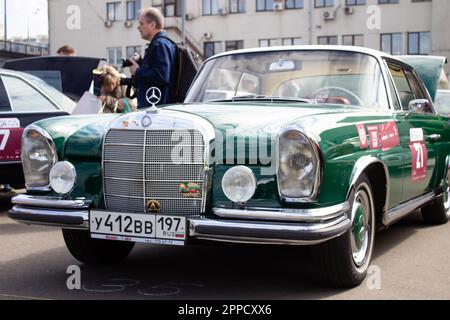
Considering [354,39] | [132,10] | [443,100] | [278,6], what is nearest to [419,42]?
[354,39]

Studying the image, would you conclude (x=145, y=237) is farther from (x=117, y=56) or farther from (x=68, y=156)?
(x=117, y=56)

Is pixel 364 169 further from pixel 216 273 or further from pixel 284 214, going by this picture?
pixel 216 273

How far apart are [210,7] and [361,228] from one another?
37.5 meters

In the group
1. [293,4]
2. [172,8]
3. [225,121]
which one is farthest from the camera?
[172,8]

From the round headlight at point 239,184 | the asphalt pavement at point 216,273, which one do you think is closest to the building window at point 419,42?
the asphalt pavement at point 216,273

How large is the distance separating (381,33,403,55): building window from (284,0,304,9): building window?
491 cm

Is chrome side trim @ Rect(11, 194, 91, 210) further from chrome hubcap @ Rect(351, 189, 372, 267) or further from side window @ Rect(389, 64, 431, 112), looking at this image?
side window @ Rect(389, 64, 431, 112)

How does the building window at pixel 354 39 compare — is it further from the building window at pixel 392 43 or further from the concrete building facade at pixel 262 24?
the building window at pixel 392 43

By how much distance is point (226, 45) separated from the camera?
40344 millimetres

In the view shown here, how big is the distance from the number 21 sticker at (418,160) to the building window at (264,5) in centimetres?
3434

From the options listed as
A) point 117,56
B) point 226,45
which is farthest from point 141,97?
→ point 117,56

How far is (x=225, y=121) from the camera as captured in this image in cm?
409

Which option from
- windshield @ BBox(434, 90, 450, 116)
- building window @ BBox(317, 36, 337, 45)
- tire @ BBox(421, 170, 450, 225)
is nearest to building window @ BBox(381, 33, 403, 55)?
building window @ BBox(317, 36, 337, 45)
